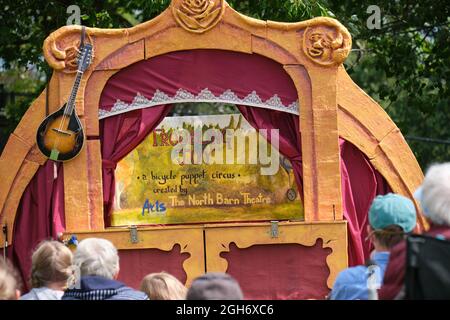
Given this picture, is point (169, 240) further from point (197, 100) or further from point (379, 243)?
point (379, 243)

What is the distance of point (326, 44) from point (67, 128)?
8.00 feet

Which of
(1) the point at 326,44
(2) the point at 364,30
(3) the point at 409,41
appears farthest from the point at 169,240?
(3) the point at 409,41

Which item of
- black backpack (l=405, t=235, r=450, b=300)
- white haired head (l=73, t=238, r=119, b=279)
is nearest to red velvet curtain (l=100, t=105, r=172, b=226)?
white haired head (l=73, t=238, r=119, b=279)

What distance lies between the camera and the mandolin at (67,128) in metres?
8.07

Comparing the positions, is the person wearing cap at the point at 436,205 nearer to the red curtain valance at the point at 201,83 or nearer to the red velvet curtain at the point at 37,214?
the red curtain valance at the point at 201,83

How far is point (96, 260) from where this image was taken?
462 cm

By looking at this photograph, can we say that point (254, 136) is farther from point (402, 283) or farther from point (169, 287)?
point (402, 283)

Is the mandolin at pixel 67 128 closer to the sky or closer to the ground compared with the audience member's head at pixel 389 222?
closer to the sky

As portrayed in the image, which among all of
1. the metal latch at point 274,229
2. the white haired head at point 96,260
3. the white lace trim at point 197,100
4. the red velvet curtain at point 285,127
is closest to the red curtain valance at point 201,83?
the white lace trim at point 197,100

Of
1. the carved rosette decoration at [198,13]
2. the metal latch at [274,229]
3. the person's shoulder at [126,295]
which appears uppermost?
the carved rosette decoration at [198,13]

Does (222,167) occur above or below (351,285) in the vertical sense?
above

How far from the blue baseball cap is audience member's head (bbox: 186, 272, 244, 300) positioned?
0.98 m

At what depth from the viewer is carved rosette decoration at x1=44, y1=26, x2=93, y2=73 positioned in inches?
320

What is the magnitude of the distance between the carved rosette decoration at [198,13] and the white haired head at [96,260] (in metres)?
3.77
